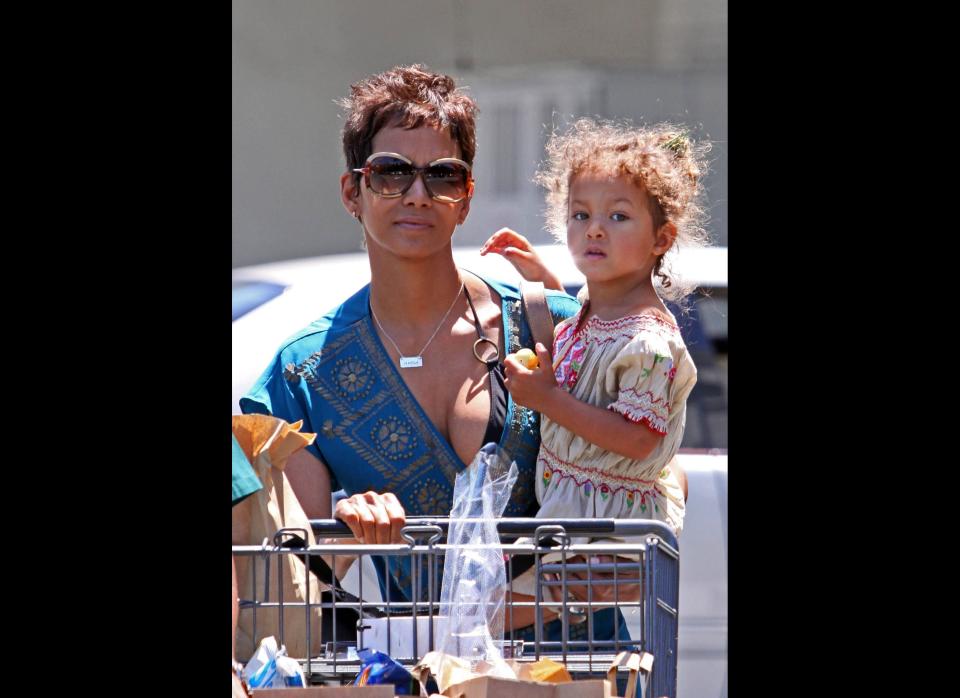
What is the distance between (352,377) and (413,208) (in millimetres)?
389

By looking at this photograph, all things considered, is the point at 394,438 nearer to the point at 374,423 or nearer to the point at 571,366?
the point at 374,423

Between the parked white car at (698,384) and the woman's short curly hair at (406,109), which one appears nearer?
the woman's short curly hair at (406,109)

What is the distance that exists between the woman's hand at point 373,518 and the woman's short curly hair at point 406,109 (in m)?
0.82

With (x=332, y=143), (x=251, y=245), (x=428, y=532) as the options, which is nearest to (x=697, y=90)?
(x=332, y=143)

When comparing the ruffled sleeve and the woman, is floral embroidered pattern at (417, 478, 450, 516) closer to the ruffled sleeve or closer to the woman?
the woman

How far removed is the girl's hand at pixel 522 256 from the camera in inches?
118

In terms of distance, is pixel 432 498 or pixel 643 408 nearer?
pixel 643 408

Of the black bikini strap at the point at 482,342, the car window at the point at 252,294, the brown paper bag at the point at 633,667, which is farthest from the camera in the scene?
the car window at the point at 252,294

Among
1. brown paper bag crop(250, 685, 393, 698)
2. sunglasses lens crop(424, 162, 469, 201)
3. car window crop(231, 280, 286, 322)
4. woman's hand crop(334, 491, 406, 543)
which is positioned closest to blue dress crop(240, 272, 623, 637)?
sunglasses lens crop(424, 162, 469, 201)

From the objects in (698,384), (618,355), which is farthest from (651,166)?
Answer: (698,384)

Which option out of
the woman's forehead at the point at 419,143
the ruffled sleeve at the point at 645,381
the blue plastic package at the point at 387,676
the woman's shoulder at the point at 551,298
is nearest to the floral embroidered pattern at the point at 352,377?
the woman's shoulder at the point at 551,298

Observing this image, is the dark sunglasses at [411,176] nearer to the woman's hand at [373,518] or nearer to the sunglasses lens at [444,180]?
the sunglasses lens at [444,180]

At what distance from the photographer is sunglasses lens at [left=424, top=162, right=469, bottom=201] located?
104 inches

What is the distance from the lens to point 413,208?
2.65 meters
